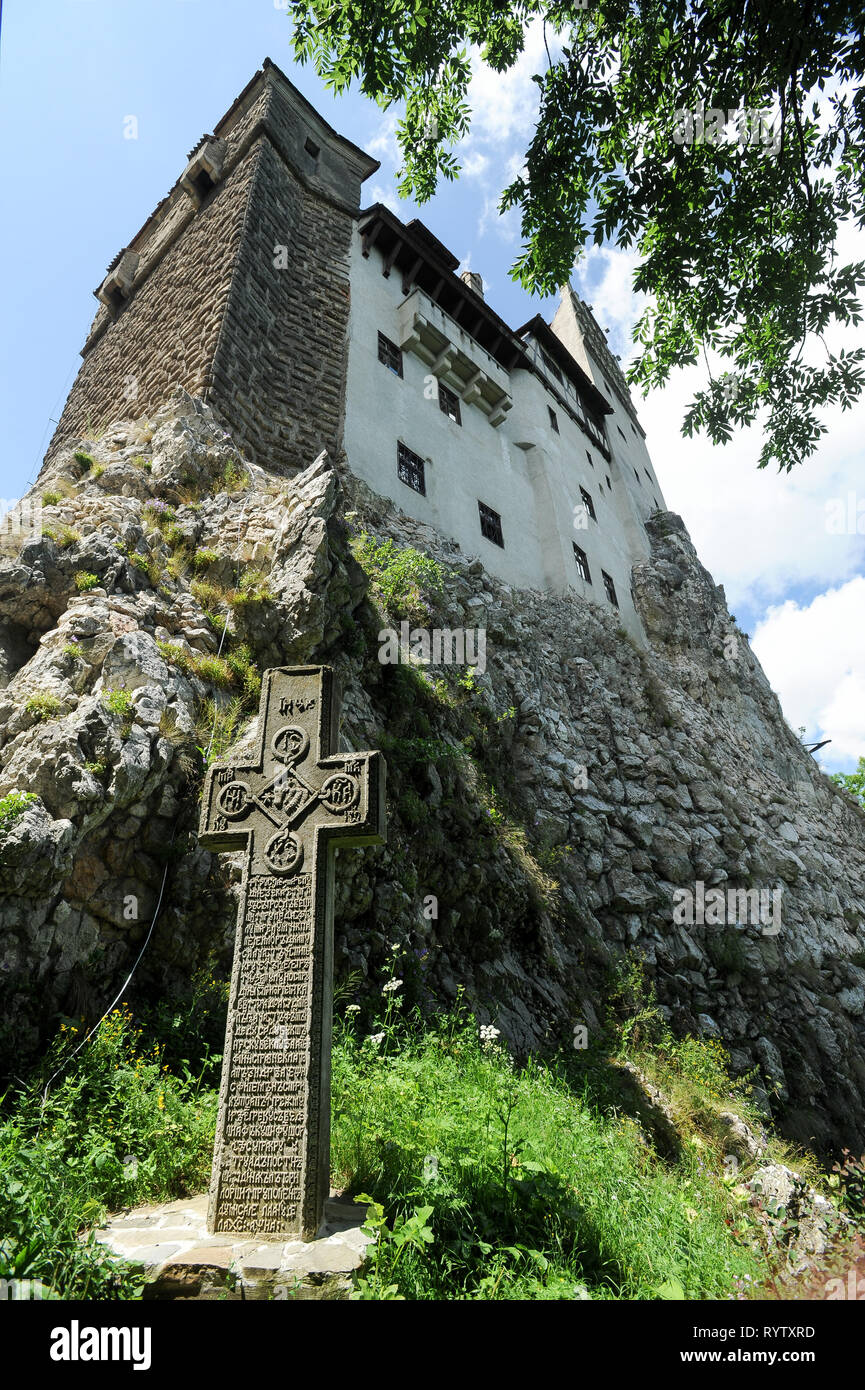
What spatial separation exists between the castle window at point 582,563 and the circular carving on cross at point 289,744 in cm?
1599

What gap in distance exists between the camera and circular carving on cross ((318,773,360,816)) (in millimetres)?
4551

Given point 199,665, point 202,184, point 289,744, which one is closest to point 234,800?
point 289,744

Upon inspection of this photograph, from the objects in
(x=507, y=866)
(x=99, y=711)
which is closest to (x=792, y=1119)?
(x=507, y=866)

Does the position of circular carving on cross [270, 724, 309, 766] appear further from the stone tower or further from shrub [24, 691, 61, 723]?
the stone tower

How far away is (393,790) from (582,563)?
1353 centimetres

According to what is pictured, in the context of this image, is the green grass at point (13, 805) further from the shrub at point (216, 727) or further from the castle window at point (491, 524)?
the castle window at point (491, 524)

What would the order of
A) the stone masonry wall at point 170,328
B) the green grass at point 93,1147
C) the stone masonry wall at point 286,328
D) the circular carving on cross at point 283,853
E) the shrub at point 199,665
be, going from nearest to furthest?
the green grass at point 93,1147 < the circular carving on cross at point 283,853 < the shrub at point 199,665 < the stone masonry wall at point 286,328 < the stone masonry wall at point 170,328

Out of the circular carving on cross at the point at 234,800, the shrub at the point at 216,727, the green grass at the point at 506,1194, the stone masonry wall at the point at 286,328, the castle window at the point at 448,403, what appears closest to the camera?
the green grass at the point at 506,1194

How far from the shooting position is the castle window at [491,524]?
17.6m

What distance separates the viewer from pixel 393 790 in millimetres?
8477

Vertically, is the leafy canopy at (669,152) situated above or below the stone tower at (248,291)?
below

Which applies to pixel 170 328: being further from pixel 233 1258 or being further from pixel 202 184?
pixel 233 1258

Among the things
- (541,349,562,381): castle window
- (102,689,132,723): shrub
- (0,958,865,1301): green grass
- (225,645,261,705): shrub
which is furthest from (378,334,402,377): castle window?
(0,958,865,1301): green grass

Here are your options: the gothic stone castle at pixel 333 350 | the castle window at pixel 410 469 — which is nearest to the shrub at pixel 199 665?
the gothic stone castle at pixel 333 350
